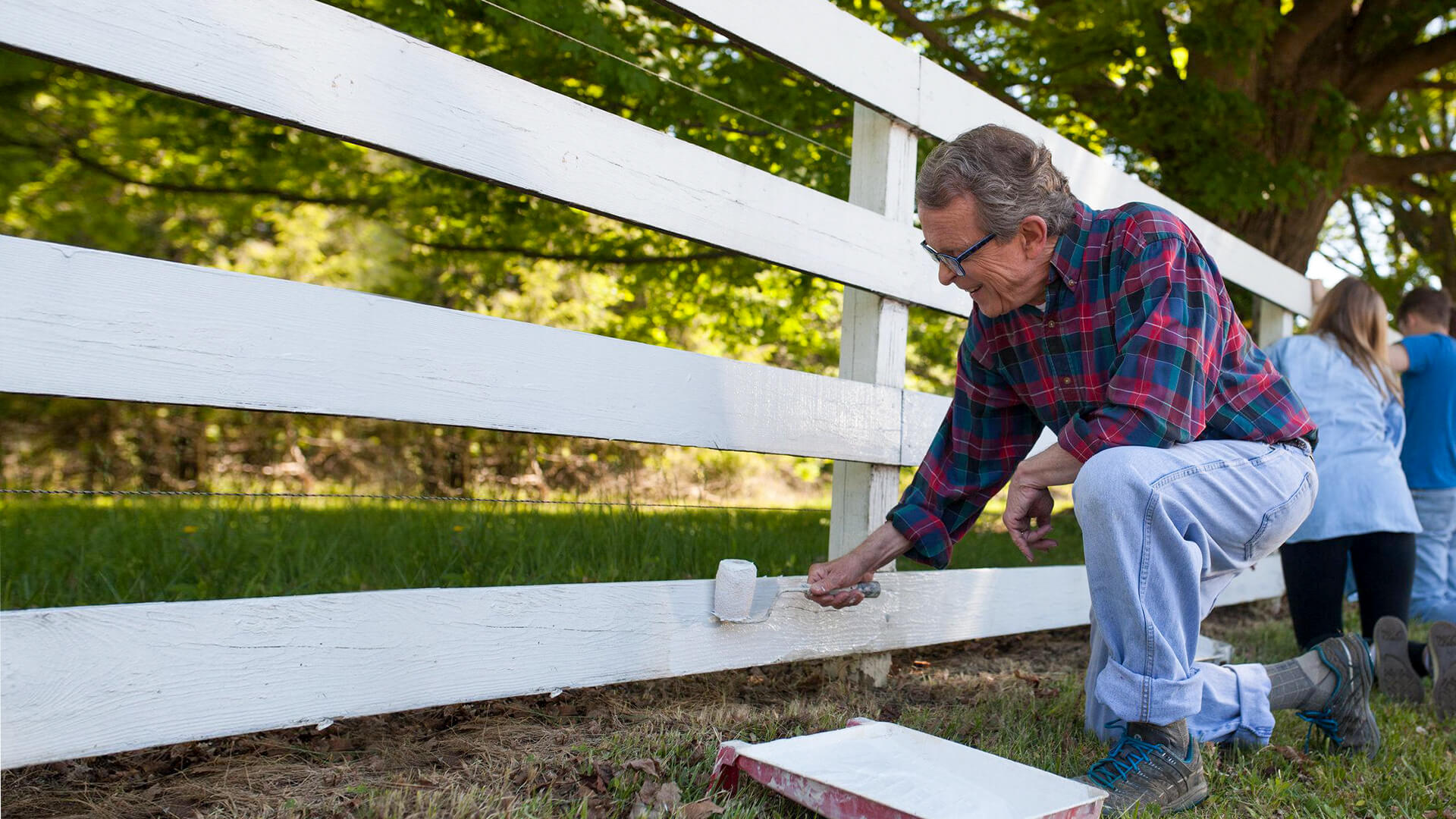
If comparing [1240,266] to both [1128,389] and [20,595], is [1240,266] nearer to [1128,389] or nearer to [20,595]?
[1128,389]

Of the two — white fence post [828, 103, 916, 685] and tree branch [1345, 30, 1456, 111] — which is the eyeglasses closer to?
white fence post [828, 103, 916, 685]

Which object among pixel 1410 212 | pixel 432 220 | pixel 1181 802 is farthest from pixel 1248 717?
pixel 1410 212

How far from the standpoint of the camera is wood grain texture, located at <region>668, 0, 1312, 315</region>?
2.45 m

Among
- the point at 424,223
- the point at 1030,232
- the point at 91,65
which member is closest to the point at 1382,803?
the point at 1030,232

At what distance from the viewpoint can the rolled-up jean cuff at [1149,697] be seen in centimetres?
202

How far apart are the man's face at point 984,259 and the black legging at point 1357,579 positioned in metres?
2.03

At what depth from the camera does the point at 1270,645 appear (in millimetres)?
3910

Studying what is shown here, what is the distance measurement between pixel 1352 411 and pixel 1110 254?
208 cm

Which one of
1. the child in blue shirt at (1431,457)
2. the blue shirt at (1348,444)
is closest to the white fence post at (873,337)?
the blue shirt at (1348,444)

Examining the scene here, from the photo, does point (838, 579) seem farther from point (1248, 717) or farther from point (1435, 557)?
point (1435, 557)

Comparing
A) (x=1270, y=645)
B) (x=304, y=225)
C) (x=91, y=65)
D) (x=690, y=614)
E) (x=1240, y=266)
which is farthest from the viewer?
(x=304, y=225)

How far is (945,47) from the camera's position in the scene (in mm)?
5652

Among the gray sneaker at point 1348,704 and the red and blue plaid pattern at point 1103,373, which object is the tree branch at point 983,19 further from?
the gray sneaker at point 1348,704

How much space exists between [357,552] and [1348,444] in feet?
11.6
